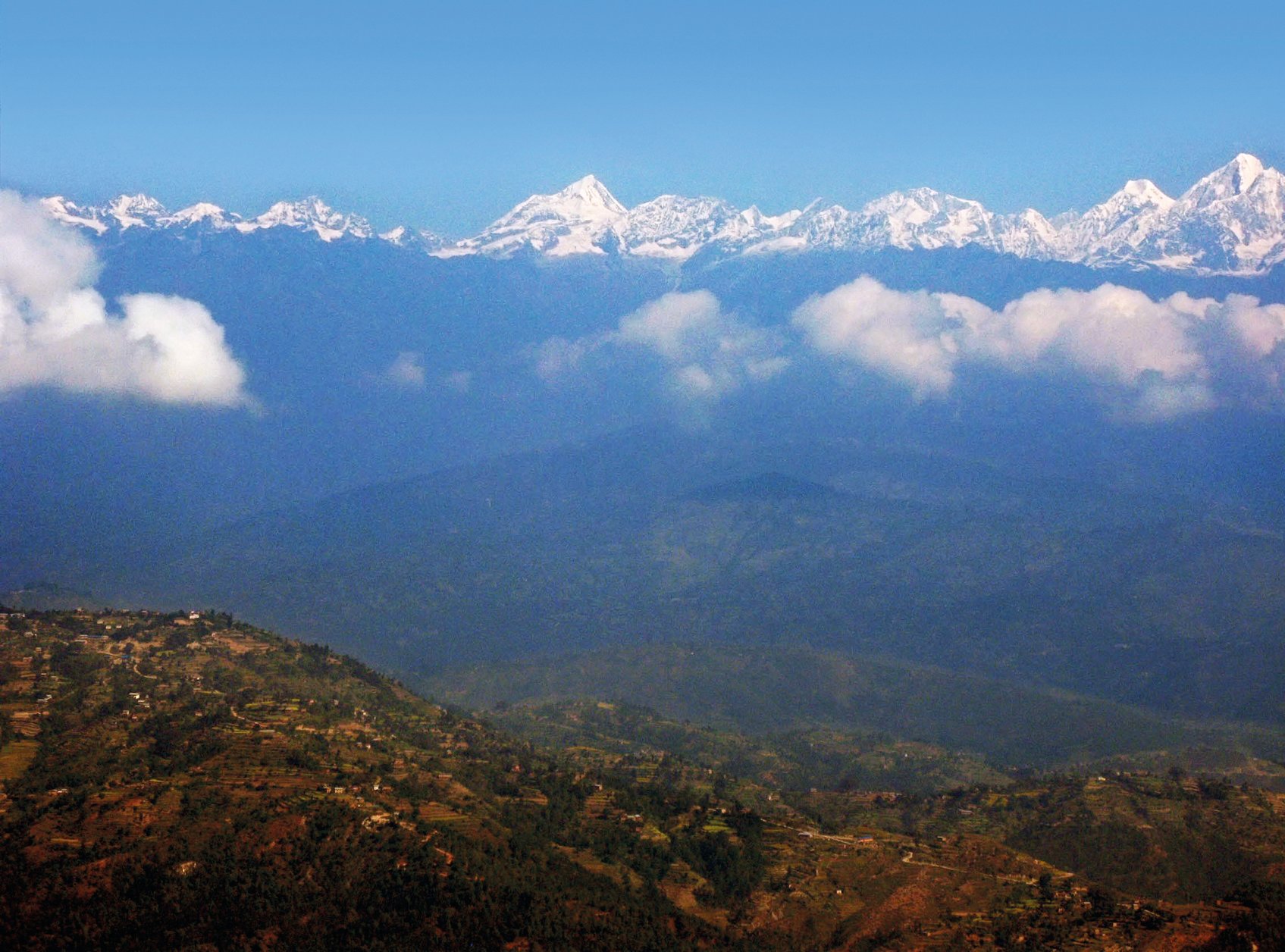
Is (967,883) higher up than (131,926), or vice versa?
(131,926)

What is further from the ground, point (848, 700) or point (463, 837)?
point (463, 837)

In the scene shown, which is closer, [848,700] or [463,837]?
[463,837]

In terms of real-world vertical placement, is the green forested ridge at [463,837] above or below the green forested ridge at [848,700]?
above

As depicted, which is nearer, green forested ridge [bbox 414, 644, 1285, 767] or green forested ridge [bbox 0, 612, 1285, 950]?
green forested ridge [bbox 0, 612, 1285, 950]

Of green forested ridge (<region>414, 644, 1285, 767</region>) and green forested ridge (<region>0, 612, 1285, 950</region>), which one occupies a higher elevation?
green forested ridge (<region>0, 612, 1285, 950</region>)

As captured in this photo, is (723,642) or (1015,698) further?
(723,642)

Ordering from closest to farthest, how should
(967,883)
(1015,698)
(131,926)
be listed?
(131,926)
(967,883)
(1015,698)

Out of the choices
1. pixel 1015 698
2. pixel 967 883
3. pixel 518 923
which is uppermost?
pixel 518 923

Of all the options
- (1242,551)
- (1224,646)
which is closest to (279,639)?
(1224,646)

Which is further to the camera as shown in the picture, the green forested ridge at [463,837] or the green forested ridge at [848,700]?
the green forested ridge at [848,700]

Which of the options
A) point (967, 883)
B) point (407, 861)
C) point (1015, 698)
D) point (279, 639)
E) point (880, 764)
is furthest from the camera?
point (1015, 698)

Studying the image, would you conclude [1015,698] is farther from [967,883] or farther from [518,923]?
[518,923]
